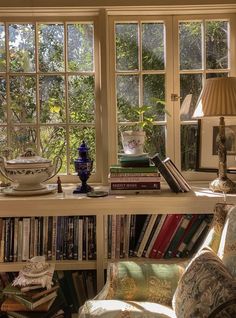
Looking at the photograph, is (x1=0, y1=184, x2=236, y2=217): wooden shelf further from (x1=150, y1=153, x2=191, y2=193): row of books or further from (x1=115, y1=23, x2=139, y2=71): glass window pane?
(x1=115, y1=23, x2=139, y2=71): glass window pane

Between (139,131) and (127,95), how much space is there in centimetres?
36

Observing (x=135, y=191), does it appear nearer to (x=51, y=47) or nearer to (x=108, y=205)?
(x=108, y=205)

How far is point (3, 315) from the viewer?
2.02 metres

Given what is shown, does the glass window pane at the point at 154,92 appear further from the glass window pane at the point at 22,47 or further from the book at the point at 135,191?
the glass window pane at the point at 22,47

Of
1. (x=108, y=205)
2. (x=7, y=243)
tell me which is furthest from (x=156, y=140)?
(x=7, y=243)

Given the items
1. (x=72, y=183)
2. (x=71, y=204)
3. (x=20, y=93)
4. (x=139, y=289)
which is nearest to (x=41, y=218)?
(x=71, y=204)

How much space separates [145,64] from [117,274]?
1.37 metres

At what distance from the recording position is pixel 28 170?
2129 millimetres

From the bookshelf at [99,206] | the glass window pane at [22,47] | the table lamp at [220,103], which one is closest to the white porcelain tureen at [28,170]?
the bookshelf at [99,206]

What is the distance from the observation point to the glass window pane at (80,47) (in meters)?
2.53

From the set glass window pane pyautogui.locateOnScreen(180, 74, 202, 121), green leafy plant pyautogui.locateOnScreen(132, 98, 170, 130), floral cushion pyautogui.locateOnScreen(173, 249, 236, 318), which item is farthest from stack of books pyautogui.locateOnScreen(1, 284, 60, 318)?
glass window pane pyautogui.locateOnScreen(180, 74, 202, 121)

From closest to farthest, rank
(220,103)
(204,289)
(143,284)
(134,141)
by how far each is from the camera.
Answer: (204,289), (143,284), (220,103), (134,141)

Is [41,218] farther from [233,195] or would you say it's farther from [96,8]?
[96,8]

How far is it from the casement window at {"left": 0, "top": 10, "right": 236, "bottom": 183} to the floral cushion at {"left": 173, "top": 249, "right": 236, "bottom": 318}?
1.11m
